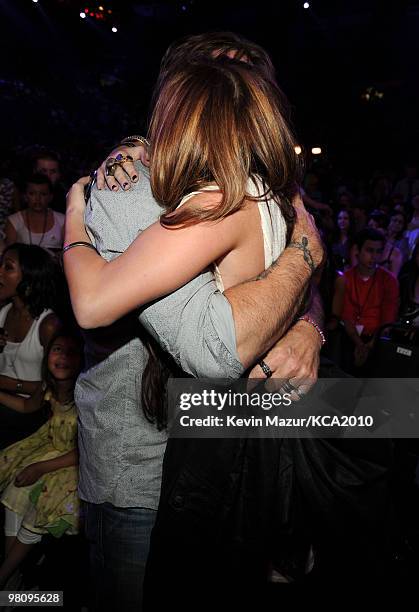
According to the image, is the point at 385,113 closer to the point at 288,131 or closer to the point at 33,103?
the point at 33,103

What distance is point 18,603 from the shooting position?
2492mm

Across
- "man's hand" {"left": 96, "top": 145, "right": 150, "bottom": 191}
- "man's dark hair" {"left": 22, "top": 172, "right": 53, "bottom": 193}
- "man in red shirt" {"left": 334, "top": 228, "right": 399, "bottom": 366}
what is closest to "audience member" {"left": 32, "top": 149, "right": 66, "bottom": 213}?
"man's dark hair" {"left": 22, "top": 172, "right": 53, "bottom": 193}

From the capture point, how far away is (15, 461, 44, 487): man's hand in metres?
2.79

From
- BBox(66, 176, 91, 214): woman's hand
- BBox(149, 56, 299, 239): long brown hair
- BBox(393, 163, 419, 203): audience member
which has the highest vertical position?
BBox(149, 56, 299, 239): long brown hair

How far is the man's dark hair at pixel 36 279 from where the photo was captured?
3.30 m

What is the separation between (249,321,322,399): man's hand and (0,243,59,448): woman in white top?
227 centimetres

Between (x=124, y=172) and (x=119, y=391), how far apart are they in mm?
528

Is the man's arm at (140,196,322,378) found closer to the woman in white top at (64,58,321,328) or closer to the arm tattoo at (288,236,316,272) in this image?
the woman in white top at (64,58,321,328)

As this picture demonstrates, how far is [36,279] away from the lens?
3.36 metres

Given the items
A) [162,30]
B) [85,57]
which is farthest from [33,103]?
[162,30]

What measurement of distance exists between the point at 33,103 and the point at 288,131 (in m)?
14.3

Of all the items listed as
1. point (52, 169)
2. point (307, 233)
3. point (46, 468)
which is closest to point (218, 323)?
point (307, 233)

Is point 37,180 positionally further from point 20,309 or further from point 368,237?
A: point 368,237

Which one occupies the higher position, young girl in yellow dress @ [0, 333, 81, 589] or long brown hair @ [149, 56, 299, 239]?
long brown hair @ [149, 56, 299, 239]
